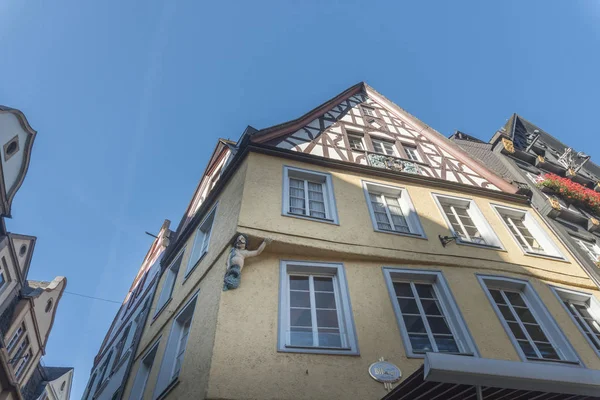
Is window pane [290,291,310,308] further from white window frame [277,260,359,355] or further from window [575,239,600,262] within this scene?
window [575,239,600,262]

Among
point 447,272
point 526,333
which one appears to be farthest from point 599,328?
point 447,272

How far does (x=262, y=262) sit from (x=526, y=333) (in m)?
5.13

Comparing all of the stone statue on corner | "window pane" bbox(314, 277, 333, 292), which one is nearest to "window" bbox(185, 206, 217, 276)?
the stone statue on corner

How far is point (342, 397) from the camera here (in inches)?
207

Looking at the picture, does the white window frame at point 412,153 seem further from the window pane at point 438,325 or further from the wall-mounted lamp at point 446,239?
the window pane at point 438,325

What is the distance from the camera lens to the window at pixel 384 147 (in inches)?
479

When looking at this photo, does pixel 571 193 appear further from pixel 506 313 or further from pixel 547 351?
pixel 547 351

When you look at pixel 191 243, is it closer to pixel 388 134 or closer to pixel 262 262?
pixel 262 262

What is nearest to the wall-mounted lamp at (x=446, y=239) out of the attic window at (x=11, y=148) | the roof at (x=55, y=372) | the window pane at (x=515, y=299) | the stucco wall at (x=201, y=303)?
the window pane at (x=515, y=299)

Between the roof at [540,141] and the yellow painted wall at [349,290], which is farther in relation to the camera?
the roof at [540,141]

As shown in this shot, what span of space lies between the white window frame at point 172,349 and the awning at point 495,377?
15.0 feet

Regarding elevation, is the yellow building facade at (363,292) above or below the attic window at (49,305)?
below

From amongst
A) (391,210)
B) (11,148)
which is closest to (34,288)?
(11,148)

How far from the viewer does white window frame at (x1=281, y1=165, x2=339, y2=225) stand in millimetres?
8141
